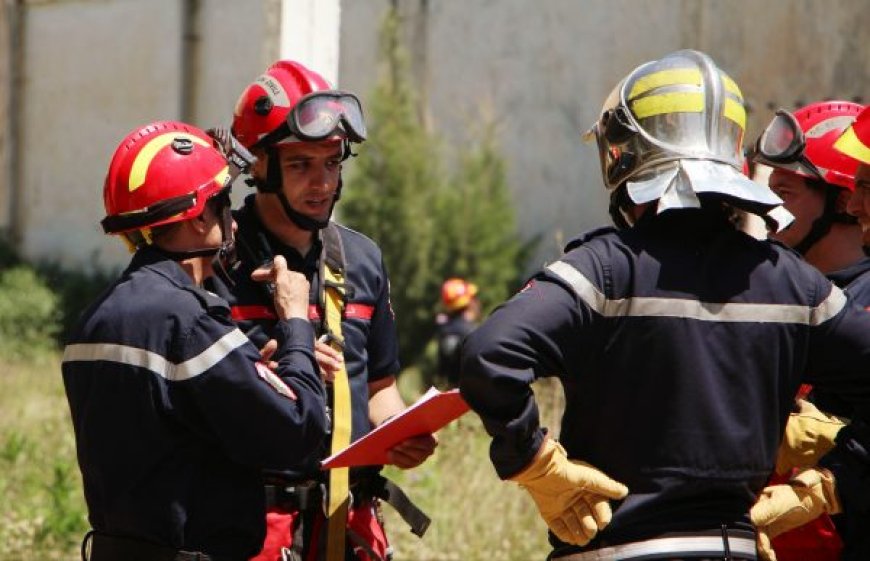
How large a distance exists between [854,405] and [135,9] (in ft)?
59.8

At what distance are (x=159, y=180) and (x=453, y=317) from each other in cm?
1131

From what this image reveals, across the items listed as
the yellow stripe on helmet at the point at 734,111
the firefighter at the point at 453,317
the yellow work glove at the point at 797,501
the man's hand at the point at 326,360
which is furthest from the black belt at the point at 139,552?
the firefighter at the point at 453,317

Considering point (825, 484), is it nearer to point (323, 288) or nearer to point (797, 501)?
point (797, 501)

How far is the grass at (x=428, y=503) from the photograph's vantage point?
26.2ft

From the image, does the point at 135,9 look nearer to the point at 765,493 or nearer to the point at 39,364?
the point at 39,364

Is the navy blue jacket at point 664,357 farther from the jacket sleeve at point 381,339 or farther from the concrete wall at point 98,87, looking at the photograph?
the concrete wall at point 98,87

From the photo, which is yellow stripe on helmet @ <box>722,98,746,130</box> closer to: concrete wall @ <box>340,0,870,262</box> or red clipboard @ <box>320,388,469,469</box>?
red clipboard @ <box>320,388,469,469</box>

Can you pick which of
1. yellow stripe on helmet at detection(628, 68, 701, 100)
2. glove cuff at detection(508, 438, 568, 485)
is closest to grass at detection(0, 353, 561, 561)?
glove cuff at detection(508, 438, 568, 485)

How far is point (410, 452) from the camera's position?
176 inches

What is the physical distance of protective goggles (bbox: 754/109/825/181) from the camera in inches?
188

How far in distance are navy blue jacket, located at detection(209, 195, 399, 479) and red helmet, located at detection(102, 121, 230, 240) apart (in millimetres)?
385

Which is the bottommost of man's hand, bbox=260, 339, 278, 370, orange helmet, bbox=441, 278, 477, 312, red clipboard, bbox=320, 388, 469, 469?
orange helmet, bbox=441, 278, 477, 312

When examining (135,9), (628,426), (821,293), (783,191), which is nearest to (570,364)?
(628,426)

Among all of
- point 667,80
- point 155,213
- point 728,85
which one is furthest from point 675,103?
point 155,213
